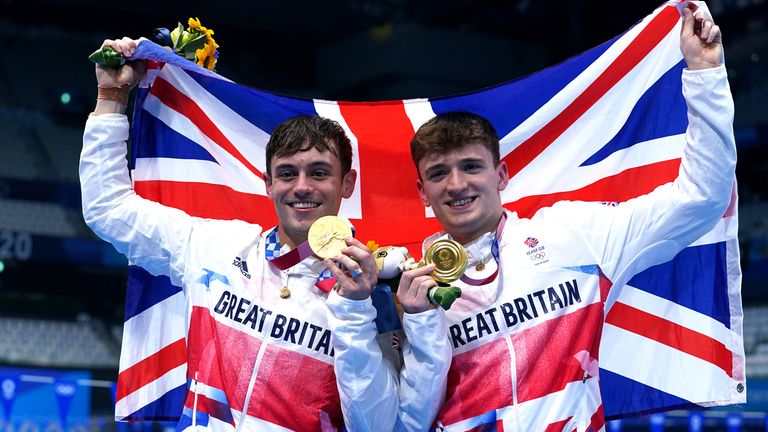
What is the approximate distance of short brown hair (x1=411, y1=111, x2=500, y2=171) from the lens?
3105mm

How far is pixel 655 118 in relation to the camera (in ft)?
11.9

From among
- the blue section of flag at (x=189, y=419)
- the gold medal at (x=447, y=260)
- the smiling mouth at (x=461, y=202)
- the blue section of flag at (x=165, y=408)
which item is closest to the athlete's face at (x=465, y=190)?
the smiling mouth at (x=461, y=202)

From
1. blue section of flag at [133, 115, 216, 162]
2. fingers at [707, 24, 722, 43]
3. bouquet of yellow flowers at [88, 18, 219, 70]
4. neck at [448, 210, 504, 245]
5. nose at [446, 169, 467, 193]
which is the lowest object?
neck at [448, 210, 504, 245]

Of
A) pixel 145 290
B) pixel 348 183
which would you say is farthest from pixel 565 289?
pixel 145 290

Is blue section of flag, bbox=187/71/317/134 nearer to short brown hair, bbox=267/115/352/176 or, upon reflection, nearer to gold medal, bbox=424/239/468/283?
short brown hair, bbox=267/115/352/176

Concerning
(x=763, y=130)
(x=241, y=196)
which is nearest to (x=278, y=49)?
(x=763, y=130)

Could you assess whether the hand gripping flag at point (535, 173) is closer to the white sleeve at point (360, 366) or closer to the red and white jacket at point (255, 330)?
the red and white jacket at point (255, 330)

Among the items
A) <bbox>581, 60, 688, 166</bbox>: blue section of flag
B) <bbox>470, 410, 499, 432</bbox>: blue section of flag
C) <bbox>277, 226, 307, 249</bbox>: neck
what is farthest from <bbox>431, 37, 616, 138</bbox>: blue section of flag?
<bbox>470, 410, 499, 432</bbox>: blue section of flag

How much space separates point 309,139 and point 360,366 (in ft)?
2.57

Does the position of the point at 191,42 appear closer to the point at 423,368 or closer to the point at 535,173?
the point at 535,173

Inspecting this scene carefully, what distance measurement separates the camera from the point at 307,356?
3.04 metres

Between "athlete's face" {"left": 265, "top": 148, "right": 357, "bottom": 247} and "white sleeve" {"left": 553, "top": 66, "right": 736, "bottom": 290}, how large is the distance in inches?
28.6

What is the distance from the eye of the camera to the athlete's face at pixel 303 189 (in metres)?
3.10

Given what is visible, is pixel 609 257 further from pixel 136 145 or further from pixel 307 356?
pixel 136 145
